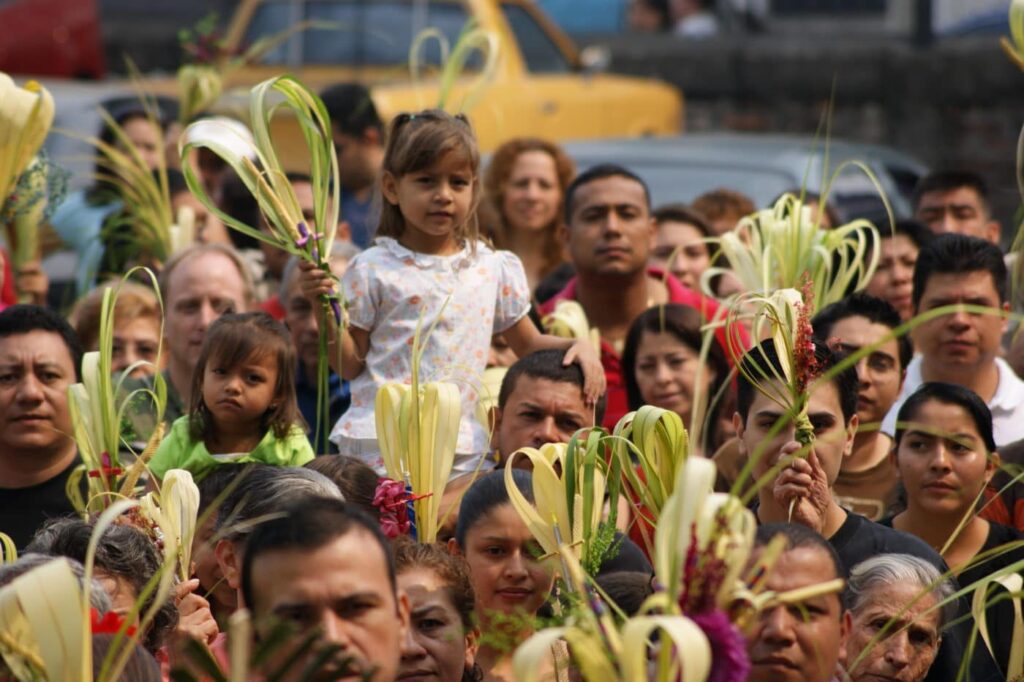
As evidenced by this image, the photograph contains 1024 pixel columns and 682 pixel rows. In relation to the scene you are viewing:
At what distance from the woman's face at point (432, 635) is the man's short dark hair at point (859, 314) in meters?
2.20

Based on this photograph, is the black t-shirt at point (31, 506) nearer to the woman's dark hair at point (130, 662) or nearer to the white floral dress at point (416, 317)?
the white floral dress at point (416, 317)

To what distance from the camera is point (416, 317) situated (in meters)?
5.91

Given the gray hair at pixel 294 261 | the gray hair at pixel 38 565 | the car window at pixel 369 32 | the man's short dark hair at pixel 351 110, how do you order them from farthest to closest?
the car window at pixel 369 32
the man's short dark hair at pixel 351 110
the gray hair at pixel 294 261
the gray hair at pixel 38 565

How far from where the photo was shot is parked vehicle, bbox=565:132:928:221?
9781mm

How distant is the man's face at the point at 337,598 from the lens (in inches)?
140

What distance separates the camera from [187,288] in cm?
695

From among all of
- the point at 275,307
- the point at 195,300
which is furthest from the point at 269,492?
the point at 275,307

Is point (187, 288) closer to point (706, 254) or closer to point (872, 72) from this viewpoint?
point (706, 254)

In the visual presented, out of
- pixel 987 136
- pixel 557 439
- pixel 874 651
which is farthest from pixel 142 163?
pixel 987 136

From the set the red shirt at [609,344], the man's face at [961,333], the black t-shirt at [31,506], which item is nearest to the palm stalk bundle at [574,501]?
the red shirt at [609,344]

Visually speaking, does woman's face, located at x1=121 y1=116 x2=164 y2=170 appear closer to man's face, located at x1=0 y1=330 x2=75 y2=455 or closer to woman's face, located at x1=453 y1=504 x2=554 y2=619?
man's face, located at x1=0 y1=330 x2=75 y2=455

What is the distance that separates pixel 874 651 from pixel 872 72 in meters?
10.9

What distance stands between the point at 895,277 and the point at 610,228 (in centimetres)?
122

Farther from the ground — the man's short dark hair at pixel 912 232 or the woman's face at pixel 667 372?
the man's short dark hair at pixel 912 232
